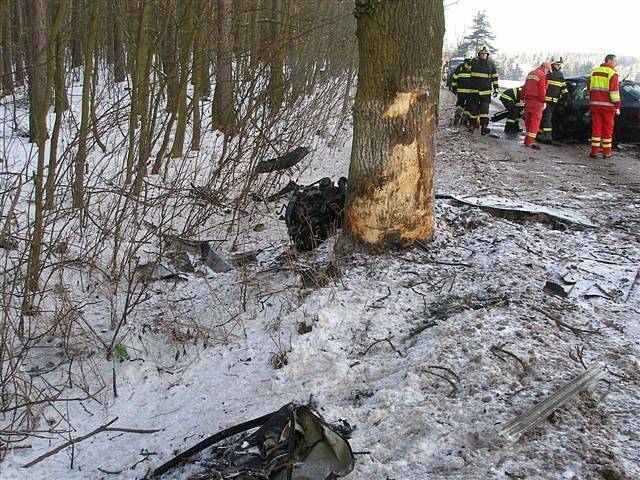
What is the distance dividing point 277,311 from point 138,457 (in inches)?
57.4

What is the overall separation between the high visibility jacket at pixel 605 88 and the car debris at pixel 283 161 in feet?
15.8

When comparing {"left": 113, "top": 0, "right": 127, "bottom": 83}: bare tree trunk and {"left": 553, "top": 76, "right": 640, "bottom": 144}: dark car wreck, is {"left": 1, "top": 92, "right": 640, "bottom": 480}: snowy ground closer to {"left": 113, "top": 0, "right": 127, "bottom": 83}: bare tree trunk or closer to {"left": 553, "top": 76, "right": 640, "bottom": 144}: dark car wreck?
{"left": 113, "top": 0, "right": 127, "bottom": 83}: bare tree trunk

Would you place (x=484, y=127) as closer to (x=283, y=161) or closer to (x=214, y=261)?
(x=283, y=161)

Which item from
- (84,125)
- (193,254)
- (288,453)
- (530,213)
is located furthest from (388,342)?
(84,125)

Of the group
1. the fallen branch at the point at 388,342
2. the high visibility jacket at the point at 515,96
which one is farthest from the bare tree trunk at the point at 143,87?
the high visibility jacket at the point at 515,96

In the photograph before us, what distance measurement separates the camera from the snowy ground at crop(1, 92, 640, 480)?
2.46 metres

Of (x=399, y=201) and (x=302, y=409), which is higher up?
(x=399, y=201)

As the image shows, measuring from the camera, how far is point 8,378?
3264 millimetres

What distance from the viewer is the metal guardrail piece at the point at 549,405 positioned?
2430 millimetres

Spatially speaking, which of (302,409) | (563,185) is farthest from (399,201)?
(563,185)

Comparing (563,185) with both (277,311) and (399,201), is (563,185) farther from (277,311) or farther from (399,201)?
(277,311)

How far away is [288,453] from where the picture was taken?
2375 mm

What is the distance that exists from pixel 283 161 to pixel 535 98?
5.05 m

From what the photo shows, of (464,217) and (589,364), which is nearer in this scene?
(589,364)
